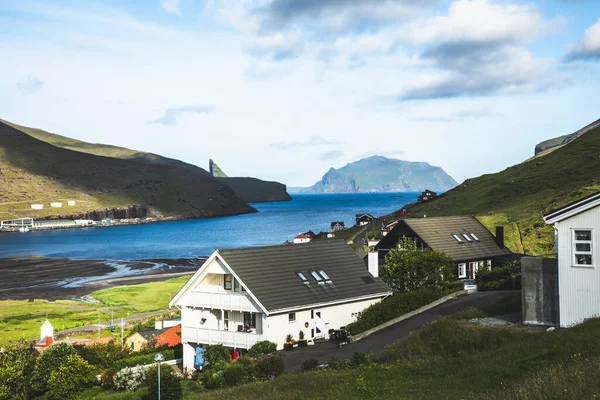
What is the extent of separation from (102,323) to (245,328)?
4255 centimetres

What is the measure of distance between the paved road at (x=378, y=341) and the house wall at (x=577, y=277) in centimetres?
949

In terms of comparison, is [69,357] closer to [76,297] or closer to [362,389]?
[362,389]

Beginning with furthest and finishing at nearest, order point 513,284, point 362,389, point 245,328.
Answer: point 513,284, point 245,328, point 362,389

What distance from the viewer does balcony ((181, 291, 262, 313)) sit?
36188 mm

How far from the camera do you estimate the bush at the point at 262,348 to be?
34062mm

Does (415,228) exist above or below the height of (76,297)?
above

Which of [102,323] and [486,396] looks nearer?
[486,396]

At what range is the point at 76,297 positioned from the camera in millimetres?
97625

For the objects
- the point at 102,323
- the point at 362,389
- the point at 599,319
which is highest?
the point at 599,319

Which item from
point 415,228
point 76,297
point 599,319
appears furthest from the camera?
point 76,297

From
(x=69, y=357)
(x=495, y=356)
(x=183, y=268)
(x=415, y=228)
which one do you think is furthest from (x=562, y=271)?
(x=183, y=268)

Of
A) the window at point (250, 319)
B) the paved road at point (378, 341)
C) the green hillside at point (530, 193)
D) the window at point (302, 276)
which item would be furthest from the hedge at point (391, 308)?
the green hillside at point (530, 193)

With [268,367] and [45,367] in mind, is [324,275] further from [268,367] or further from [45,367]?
[45,367]

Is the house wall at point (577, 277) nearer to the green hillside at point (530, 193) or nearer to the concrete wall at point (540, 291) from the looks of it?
the concrete wall at point (540, 291)
